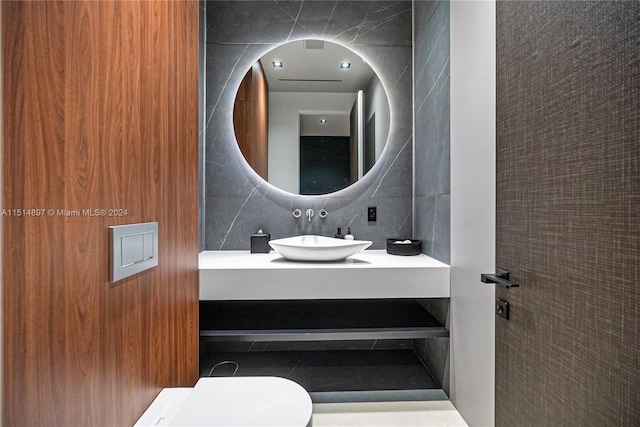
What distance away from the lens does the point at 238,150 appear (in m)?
2.31

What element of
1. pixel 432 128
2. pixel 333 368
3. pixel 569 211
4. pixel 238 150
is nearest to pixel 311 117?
pixel 238 150

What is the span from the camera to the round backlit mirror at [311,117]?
2318 millimetres

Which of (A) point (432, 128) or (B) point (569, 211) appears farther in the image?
(A) point (432, 128)

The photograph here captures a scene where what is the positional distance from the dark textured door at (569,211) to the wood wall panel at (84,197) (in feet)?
3.31

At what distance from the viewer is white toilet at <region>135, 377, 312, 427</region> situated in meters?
0.94

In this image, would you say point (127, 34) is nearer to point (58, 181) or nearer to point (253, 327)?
point (58, 181)

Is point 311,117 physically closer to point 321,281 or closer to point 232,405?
point 321,281

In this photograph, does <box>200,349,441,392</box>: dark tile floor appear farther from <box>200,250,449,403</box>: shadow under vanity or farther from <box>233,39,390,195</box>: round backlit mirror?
<box>233,39,390,195</box>: round backlit mirror

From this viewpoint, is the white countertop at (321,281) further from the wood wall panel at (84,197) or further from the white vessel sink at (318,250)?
the wood wall panel at (84,197)

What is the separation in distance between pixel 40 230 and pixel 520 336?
1.13 metres

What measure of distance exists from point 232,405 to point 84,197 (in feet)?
2.29

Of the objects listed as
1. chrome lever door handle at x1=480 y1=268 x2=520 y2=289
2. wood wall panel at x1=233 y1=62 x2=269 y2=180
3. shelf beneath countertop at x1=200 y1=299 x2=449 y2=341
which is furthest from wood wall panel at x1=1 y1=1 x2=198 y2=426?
wood wall panel at x1=233 y1=62 x2=269 y2=180

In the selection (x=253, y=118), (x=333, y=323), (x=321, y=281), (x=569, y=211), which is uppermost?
(x=253, y=118)

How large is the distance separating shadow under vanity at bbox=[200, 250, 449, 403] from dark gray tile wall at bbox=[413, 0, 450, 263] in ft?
0.64
